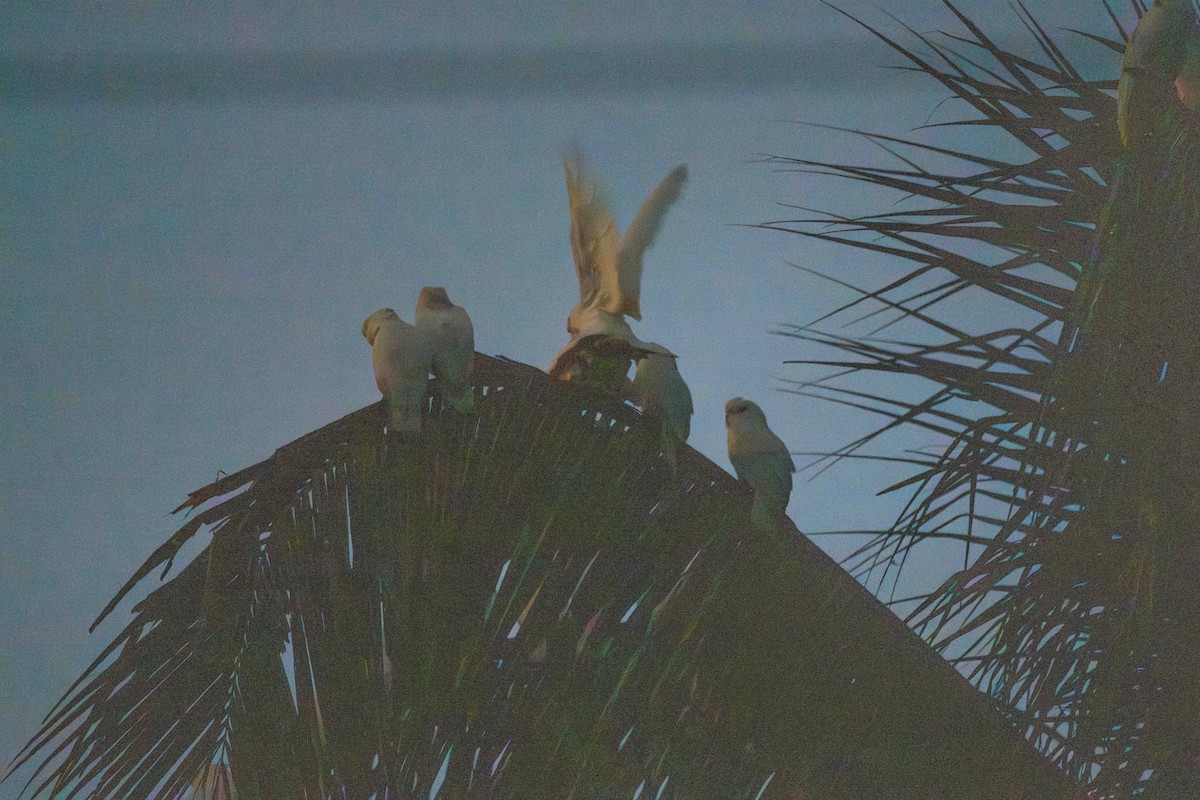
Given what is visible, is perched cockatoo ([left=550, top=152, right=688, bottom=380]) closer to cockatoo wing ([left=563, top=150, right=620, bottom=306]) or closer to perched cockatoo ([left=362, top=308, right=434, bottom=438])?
cockatoo wing ([left=563, top=150, right=620, bottom=306])

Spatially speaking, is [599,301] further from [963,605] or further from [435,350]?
[963,605]

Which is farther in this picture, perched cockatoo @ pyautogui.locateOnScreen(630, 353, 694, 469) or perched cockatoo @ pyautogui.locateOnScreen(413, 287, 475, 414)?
perched cockatoo @ pyautogui.locateOnScreen(630, 353, 694, 469)

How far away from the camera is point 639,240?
10.9 feet

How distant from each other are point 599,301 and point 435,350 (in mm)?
729

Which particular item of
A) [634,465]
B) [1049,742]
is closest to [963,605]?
[1049,742]

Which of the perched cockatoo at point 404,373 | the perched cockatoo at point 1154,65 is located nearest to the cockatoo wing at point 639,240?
the perched cockatoo at point 404,373

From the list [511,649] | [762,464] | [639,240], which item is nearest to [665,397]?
[762,464]

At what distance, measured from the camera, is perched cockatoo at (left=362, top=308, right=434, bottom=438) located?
2678 millimetres

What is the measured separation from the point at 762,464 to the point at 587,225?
982mm

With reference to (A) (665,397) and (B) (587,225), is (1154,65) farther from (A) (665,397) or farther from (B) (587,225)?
(B) (587,225)

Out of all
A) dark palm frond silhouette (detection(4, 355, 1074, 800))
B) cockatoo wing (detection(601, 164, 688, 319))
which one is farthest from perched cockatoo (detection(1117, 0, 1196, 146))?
cockatoo wing (detection(601, 164, 688, 319))

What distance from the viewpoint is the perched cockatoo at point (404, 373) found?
8.79ft

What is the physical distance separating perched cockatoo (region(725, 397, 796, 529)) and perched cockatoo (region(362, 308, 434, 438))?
926 millimetres

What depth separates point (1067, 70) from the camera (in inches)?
105
